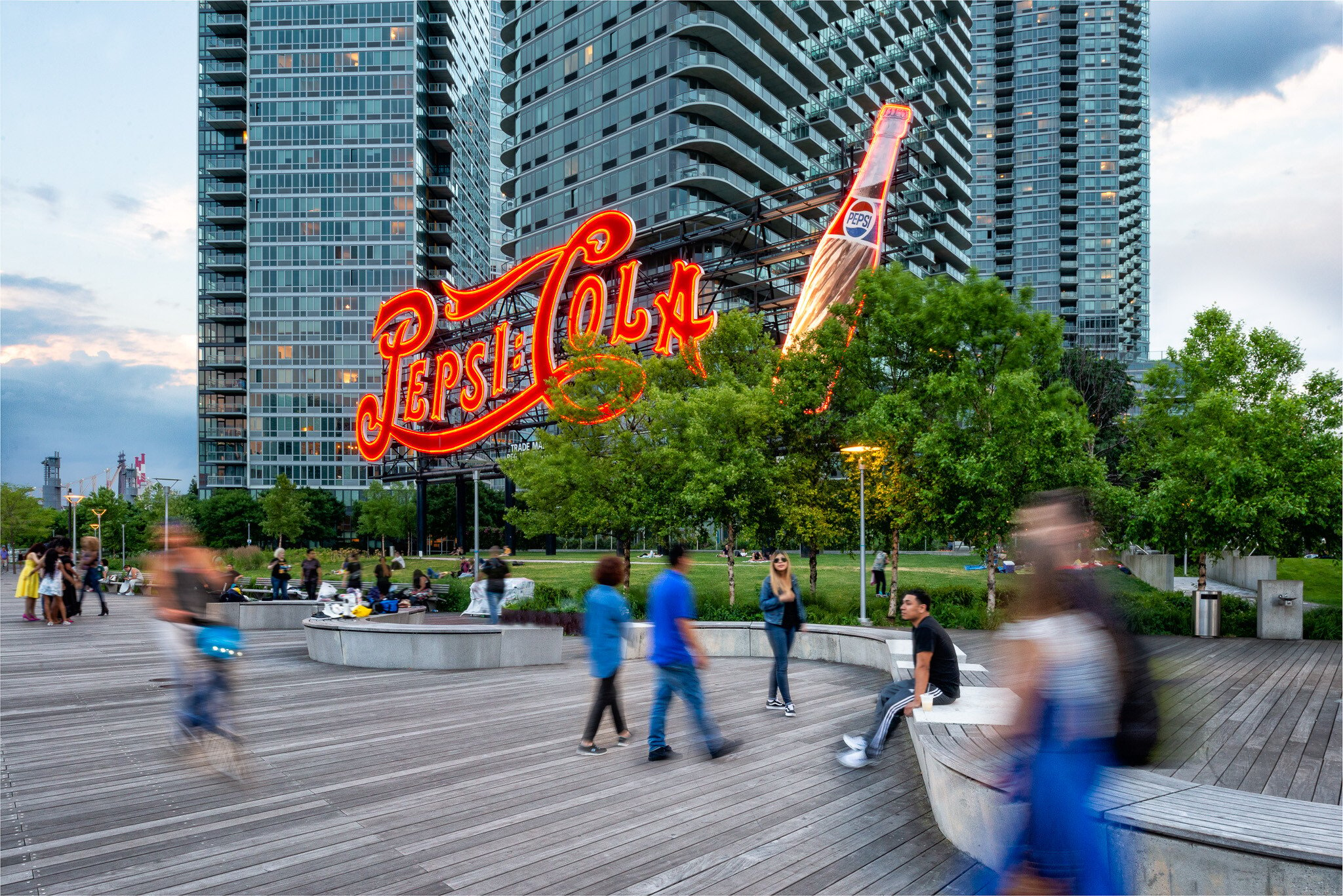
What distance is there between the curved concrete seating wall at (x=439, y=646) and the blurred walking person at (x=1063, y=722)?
10.8m

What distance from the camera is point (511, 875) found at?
15.8 ft

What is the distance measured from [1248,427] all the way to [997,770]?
56.2 ft

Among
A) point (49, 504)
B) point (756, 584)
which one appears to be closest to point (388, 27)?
point (756, 584)

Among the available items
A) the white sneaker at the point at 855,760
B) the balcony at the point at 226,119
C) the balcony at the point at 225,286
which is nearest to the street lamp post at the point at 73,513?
the balcony at the point at 225,286

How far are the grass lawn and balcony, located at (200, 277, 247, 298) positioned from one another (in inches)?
4094

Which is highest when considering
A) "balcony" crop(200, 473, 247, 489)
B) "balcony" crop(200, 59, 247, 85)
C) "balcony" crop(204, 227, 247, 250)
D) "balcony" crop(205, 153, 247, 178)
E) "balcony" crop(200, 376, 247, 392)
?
"balcony" crop(200, 59, 247, 85)

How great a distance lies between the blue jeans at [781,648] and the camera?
28.5 feet

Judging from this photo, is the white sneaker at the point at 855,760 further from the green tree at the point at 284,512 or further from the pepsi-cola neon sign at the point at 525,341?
the green tree at the point at 284,512

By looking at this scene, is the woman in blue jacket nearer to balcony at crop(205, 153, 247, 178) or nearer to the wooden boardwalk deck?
the wooden boardwalk deck

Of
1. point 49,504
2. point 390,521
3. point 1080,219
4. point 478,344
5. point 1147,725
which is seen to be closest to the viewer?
point 1147,725

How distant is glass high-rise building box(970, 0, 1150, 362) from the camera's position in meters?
127

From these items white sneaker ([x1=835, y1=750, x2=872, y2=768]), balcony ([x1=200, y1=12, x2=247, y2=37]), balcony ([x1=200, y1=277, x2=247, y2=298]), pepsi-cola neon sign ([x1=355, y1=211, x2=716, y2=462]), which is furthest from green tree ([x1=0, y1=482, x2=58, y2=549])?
white sneaker ([x1=835, y1=750, x2=872, y2=768])

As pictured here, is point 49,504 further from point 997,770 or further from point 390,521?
point 997,770

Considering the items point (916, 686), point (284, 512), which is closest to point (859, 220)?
point (916, 686)
